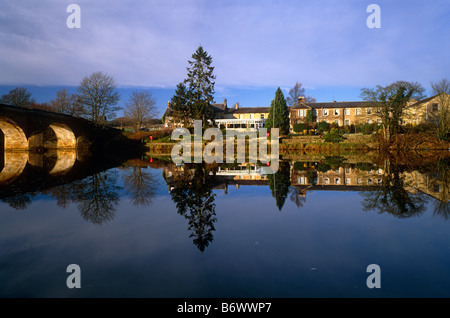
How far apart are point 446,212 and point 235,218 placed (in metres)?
4.47

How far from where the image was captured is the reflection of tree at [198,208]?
166 inches

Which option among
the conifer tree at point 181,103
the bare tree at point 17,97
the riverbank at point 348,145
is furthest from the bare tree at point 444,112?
the bare tree at point 17,97

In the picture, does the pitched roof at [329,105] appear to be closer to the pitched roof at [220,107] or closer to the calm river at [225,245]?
the pitched roof at [220,107]

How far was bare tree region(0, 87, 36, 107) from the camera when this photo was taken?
47.6m

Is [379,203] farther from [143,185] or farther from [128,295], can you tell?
[143,185]

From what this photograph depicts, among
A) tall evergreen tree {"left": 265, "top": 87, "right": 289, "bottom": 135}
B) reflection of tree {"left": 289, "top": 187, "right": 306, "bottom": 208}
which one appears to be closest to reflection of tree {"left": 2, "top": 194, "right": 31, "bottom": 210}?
reflection of tree {"left": 289, "top": 187, "right": 306, "bottom": 208}

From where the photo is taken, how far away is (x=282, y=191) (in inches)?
322

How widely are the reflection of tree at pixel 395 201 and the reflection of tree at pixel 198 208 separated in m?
3.59

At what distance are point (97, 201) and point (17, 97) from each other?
184 feet

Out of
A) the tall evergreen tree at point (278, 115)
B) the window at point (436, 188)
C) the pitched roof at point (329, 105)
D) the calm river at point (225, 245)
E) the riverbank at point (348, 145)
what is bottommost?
the calm river at point (225, 245)

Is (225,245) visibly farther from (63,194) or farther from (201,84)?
(201,84)

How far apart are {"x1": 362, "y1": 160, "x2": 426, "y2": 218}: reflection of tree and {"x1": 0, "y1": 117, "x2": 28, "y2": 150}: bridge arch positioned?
30.4m

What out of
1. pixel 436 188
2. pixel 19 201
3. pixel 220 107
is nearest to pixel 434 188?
pixel 436 188
